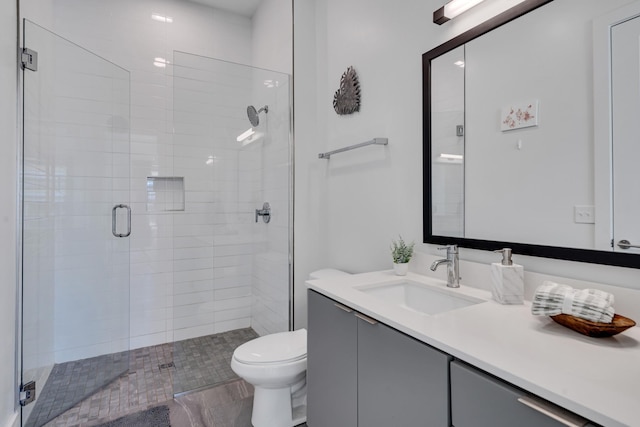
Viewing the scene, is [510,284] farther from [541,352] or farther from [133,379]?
[133,379]

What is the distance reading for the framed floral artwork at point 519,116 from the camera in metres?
1.13

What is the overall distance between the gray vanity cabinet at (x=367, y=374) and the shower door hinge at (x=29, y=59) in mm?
1956

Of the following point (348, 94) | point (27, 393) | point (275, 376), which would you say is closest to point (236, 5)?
point (348, 94)

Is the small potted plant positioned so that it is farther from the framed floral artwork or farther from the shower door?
the shower door

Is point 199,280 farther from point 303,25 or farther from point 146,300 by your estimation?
point 303,25

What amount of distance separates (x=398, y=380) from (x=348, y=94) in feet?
5.55

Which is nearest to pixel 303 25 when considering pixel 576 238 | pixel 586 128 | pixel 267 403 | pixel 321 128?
pixel 321 128

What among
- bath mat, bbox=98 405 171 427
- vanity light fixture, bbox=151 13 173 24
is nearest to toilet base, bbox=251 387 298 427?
bath mat, bbox=98 405 171 427

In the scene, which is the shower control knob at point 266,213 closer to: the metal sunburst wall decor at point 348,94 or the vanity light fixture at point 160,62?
the metal sunburst wall decor at point 348,94

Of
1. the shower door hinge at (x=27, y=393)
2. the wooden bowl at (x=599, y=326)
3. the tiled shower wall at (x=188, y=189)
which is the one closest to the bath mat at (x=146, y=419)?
the shower door hinge at (x=27, y=393)

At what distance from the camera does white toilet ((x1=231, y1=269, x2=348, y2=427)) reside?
1570mm

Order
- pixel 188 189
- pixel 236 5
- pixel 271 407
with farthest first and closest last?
1. pixel 236 5
2. pixel 188 189
3. pixel 271 407

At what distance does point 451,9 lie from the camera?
137 cm

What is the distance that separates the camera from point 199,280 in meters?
2.57
